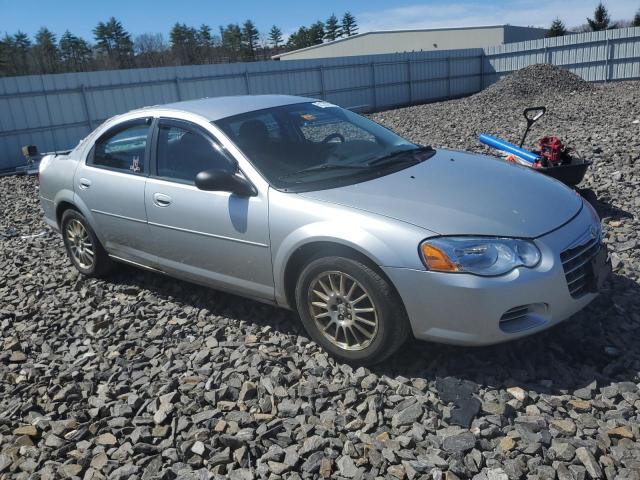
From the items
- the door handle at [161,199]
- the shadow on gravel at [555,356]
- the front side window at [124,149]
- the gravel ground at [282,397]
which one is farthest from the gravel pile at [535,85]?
the door handle at [161,199]

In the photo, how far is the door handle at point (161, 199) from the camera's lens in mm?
4137

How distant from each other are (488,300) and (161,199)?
2490mm

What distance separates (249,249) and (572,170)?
12.6 ft

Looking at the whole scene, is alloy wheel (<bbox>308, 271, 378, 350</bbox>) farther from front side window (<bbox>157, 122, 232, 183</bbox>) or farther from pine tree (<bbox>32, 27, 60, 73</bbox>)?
pine tree (<bbox>32, 27, 60, 73</bbox>)

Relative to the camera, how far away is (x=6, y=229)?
8039 millimetres

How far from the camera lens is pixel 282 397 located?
10.7 ft

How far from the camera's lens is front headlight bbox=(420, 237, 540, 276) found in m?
2.94

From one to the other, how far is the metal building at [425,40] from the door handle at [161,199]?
47.5 metres

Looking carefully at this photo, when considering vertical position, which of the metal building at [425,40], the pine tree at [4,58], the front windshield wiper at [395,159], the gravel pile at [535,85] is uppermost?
the pine tree at [4,58]

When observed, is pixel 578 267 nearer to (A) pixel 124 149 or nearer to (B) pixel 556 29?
(A) pixel 124 149

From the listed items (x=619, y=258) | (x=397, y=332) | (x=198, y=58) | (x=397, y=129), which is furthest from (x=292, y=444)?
(x=198, y=58)

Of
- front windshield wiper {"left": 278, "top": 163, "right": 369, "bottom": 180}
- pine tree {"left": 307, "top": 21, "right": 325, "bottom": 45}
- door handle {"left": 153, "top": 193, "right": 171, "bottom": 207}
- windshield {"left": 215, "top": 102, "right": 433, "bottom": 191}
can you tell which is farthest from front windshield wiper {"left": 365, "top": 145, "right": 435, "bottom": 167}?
pine tree {"left": 307, "top": 21, "right": 325, "bottom": 45}

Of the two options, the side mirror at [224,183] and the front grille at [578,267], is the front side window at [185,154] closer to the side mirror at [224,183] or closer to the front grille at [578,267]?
the side mirror at [224,183]

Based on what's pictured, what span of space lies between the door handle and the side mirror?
58 centimetres
